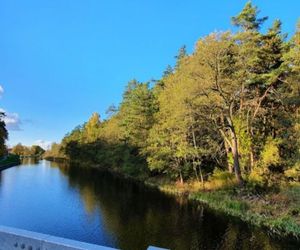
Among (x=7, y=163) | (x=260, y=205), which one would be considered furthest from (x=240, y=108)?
(x=7, y=163)

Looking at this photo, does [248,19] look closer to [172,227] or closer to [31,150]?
[172,227]

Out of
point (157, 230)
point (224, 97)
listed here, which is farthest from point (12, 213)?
Result: point (224, 97)

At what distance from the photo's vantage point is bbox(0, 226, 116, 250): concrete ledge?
275cm

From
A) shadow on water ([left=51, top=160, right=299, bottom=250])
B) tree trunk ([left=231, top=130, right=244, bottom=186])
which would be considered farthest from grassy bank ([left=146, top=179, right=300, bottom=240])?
shadow on water ([left=51, top=160, right=299, bottom=250])

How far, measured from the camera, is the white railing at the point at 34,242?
9.02ft

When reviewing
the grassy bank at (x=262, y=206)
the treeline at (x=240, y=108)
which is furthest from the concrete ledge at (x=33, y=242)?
the treeline at (x=240, y=108)

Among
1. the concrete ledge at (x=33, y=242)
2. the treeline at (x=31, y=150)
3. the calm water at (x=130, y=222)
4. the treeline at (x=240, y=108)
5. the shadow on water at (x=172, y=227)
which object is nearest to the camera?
the concrete ledge at (x=33, y=242)

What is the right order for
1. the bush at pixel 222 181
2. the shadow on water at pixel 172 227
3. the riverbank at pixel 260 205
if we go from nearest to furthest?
the shadow on water at pixel 172 227, the riverbank at pixel 260 205, the bush at pixel 222 181

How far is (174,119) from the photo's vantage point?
26.1 meters

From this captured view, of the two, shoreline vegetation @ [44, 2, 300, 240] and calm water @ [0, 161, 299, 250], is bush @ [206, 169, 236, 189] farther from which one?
calm water @ [0, 161, 299, 250]

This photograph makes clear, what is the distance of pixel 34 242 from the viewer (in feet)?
9.47

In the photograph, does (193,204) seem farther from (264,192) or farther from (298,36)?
(298,36)

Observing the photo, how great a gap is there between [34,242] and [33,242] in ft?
0.05

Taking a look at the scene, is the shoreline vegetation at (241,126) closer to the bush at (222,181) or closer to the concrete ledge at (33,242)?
the bush at (222,181)
